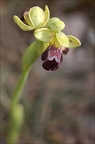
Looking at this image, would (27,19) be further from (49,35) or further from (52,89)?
(52,89)

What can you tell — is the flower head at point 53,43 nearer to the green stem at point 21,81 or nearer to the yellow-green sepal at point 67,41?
the yellow-green sepal at point 67,41

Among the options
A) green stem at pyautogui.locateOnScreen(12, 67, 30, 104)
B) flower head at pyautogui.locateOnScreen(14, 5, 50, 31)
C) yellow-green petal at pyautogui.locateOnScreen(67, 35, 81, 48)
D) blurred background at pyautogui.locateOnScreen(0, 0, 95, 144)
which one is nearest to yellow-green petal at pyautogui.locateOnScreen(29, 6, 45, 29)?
flower head at pyautogui.locateOnScreen(14, 5, 50, 31)

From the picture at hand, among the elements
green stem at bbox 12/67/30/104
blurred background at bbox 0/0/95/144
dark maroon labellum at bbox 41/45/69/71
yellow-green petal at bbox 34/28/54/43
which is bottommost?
blurred background at bbox 0/0/95/144

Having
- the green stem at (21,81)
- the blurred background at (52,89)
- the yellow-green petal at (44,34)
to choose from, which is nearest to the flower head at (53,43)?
the yellow-green petal at (44,34)

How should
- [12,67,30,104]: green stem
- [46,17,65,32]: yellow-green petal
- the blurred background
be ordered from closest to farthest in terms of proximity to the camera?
[46,17,65,32]: yellow-green petal, [12,67,30,104]: green stem, the blurred background

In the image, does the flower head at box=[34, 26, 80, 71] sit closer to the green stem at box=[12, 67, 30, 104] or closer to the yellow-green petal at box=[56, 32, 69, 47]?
the yellow-green petal at box=[56, 32, 69, 47]

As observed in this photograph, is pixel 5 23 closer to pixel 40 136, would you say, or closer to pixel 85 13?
pixel 85 13

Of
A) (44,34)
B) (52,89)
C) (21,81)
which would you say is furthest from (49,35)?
(52,89)
